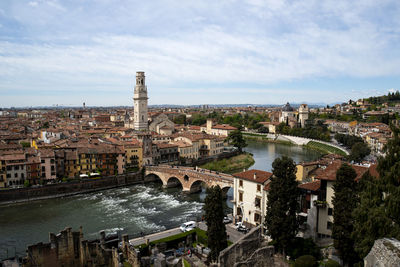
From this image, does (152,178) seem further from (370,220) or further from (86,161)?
(370,220)

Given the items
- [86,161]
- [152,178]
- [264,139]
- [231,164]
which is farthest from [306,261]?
[264,139]

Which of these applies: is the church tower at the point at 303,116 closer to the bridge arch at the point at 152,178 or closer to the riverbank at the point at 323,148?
the riverbank at the point at 323,148

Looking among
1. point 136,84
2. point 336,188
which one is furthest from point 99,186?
point 136,84

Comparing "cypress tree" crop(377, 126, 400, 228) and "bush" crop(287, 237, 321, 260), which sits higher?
"cypress tree" crop(377, 126, 400, 228)

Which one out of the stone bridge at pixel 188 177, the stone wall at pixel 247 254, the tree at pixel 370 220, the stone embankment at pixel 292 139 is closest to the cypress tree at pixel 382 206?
the tree at pixel 370 220

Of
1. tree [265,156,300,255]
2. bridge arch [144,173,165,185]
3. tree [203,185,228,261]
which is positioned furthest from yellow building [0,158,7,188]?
Answer: tree [265,156,300,255]

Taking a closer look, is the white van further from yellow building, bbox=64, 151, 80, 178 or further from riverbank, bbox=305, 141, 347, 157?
riverbank, bbox=305, 141, 347, 157
